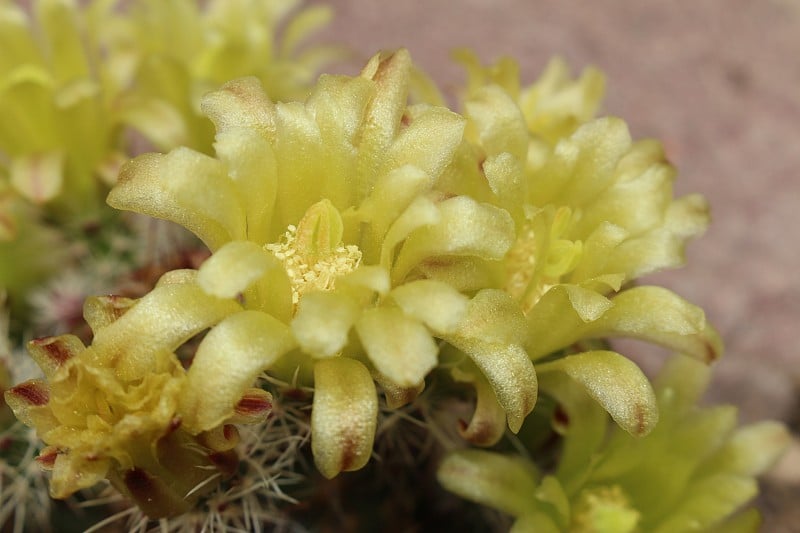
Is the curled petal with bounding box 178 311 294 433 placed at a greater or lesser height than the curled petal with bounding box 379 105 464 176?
lesser

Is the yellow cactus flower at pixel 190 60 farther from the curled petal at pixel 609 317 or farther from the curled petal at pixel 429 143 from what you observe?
the curled petal at pixel 609 317

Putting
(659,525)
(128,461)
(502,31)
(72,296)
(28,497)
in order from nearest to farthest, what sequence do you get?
1. (128,461)
2. (659,525)
3. (28,497)
4. (72,296)
5. (502,31)

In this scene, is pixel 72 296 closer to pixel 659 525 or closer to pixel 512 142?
pixel 512 142

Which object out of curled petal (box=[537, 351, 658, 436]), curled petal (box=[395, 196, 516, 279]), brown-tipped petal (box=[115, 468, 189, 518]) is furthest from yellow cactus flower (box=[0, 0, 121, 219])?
curled petal (box=[537, 351, 658, 436])

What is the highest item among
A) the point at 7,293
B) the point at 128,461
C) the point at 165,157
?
the point at 165,157

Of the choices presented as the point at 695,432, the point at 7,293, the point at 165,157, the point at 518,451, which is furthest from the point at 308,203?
the point at 7,293

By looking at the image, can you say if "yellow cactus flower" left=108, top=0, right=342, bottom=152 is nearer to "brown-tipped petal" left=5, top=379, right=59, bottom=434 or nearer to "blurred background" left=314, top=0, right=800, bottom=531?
"brown-tipped petal" left=5, top=379, right=59, bottom=434

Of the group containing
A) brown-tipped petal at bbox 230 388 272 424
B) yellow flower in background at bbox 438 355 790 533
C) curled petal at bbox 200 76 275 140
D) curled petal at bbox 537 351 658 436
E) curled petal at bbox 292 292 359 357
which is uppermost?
curled petal at bbox 200 76 275 140

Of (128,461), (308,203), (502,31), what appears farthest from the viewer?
(502,31)
